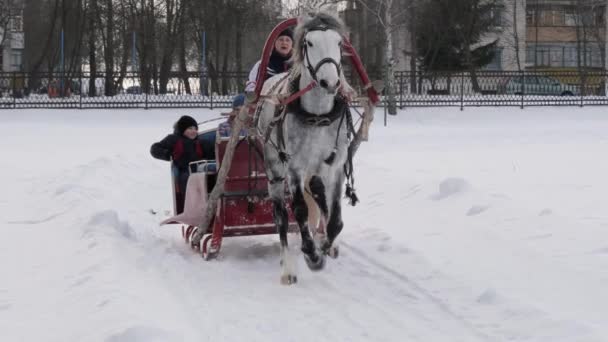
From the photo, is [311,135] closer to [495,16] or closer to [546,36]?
[495,16]

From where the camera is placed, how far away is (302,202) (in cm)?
796

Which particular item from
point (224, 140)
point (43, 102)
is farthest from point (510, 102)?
point (224, 140)

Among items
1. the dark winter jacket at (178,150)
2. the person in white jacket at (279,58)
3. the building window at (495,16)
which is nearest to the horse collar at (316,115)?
the person in white jacket at (279,58)

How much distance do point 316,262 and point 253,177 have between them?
1.63 meters

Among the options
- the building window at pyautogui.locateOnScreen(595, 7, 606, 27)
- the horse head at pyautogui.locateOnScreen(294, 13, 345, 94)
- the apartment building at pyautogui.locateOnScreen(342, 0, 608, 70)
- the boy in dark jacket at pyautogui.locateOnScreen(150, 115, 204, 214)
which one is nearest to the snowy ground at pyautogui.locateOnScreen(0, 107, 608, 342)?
the boy in dark jacket at pyautogui.locateOnScreen(150, 115, 204, 214)

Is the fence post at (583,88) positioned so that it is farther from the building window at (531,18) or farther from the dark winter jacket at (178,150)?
the building window at (531,18)

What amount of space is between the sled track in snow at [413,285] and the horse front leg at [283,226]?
79 centimetres

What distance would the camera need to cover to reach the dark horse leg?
311 inches

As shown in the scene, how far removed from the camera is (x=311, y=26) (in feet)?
25.1

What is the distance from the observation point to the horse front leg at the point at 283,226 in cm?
793

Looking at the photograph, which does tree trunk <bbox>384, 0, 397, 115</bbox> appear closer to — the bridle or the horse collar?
the horse collar

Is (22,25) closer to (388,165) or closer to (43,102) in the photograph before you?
(43,102)

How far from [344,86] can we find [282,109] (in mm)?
521

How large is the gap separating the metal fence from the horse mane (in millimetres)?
27870
